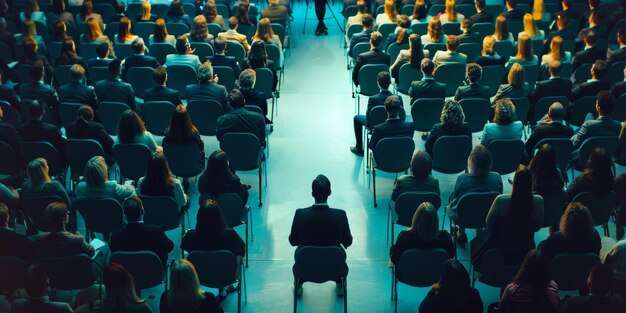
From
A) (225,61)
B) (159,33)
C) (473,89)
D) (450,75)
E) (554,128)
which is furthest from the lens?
(159,33)

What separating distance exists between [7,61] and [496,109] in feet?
23.3

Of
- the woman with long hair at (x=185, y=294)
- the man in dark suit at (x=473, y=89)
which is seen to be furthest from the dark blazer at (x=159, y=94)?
the woman with long hair at (x=185, y=294)

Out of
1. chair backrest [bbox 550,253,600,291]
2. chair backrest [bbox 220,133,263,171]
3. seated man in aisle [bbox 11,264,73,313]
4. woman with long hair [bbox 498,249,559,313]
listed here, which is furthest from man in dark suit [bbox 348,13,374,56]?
seated man in aisle [bbox 11,264,73,313]

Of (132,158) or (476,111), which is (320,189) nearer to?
(132,158)

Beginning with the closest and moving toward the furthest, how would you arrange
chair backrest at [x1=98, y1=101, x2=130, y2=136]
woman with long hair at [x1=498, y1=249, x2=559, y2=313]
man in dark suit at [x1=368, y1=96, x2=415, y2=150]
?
1. woman with long hair at [x1=498, y1=249, x2=559, y2=313]
2. man in dark suit at [x1=368, y1=96, x2=415, y2=150]
3. chair backrest at [x1=98, y1=101, x2=130, y2=136]

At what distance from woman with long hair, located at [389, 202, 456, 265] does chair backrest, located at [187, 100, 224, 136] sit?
3.49 m

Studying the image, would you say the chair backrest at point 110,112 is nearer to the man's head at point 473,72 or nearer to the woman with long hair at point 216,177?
the woman with long hair at point 216,177

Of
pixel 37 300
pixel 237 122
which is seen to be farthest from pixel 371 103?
pixel 37 300

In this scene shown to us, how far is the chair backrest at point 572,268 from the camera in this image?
18.4 ft

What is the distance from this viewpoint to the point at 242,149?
26.1 ft

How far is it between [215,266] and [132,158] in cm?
237

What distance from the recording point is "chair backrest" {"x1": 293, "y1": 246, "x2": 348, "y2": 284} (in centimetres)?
576

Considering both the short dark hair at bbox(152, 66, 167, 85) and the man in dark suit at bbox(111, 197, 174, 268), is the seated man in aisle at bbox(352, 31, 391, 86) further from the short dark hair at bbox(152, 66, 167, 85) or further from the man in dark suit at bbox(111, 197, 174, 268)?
the man in dark suit at bbox(111, 197, 174, 268)

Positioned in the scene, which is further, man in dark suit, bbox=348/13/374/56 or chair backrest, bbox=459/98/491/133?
man in dark suit, bbox=348/13/374/56
